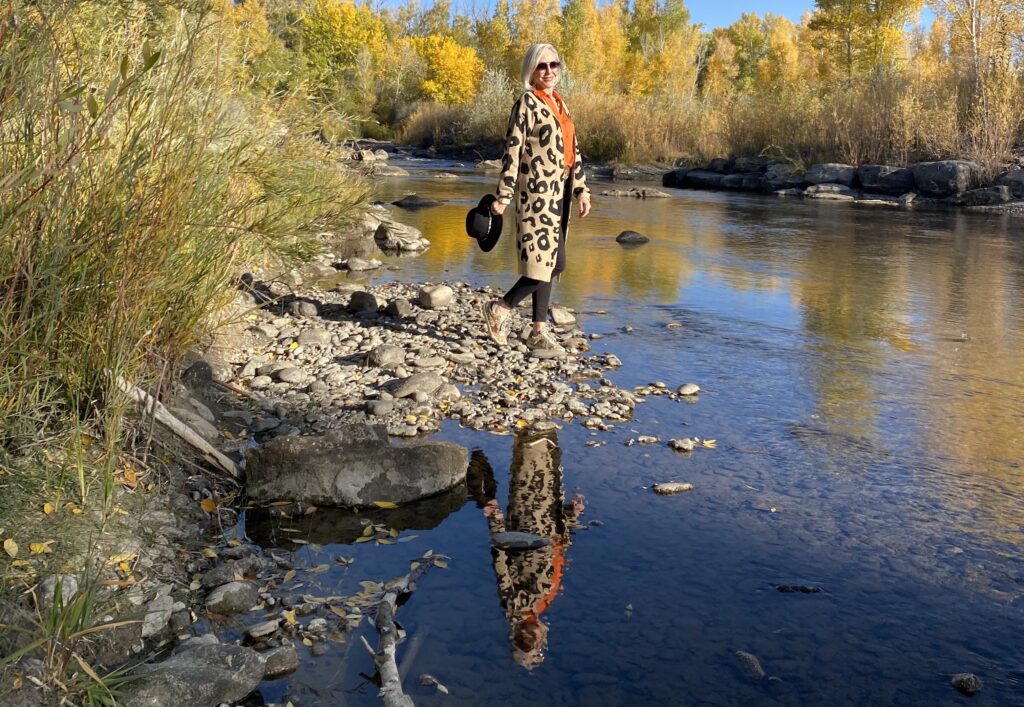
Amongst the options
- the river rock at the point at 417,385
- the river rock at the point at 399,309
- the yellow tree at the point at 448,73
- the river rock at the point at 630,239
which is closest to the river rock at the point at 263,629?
the river rock at the point at 417,385

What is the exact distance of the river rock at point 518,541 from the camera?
3.99 metres

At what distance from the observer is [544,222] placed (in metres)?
A: 6.94

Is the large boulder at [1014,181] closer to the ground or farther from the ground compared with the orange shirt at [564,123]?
closer to the ground

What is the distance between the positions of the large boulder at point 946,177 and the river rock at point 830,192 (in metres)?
1.55

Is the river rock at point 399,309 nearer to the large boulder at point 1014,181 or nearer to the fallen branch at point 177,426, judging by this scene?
the fallen branch at point 177,426

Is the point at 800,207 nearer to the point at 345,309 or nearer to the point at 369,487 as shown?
the point at 345,309

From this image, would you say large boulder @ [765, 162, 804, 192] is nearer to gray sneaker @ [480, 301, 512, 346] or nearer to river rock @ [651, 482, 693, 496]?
gray sneaker @ [480, 301, 512, 346]

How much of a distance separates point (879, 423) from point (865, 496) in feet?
4.08

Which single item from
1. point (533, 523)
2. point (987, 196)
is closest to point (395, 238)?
point (533, 523)

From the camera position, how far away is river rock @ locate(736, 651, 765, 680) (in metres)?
3.12

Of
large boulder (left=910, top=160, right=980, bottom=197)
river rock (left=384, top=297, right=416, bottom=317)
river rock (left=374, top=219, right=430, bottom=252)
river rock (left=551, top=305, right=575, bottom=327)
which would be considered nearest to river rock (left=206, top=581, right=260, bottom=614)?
river rock (left=384, top=297, right=416, bottom=317)

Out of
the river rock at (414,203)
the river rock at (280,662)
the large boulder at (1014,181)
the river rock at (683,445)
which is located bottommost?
the river rock at (280,662)

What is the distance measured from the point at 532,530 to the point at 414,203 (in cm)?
1464

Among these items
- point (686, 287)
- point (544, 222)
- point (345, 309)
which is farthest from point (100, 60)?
point (686, 287)
